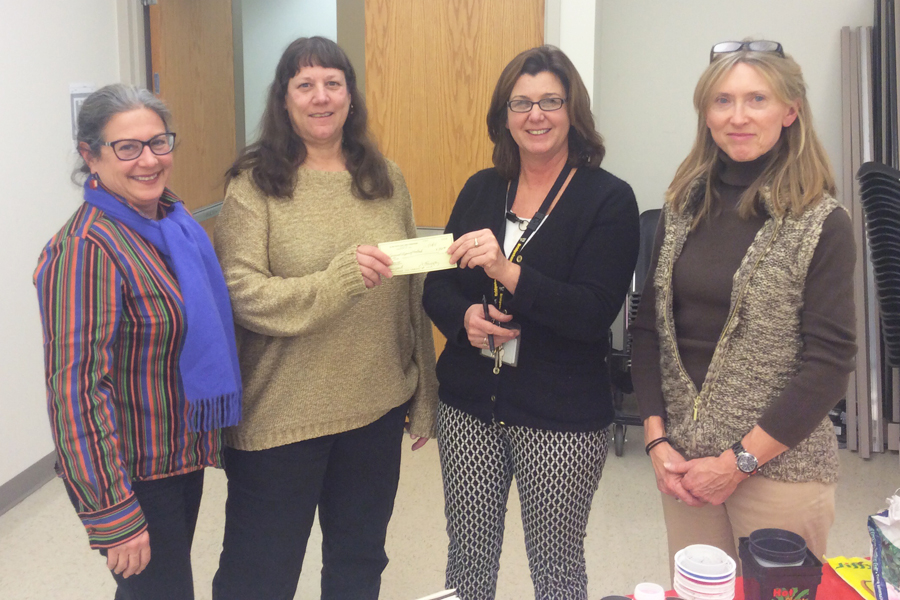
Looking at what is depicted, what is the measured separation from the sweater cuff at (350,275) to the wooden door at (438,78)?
80.7 inches

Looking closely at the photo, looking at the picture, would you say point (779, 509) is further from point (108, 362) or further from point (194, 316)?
point (108, 362)

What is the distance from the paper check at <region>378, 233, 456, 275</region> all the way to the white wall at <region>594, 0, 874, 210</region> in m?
2.44

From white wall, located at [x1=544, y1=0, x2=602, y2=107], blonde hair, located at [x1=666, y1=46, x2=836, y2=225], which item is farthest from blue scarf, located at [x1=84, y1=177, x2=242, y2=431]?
white wall, located at [x1=544, y1=0, x2=602, y2=107]

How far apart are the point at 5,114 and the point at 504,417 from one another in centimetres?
249

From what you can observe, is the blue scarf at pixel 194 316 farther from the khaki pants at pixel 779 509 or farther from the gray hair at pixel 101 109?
the khaki pants at pixel 779 509

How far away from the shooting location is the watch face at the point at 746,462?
1441 millimetres

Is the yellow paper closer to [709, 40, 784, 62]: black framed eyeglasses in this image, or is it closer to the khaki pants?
the khaki pants

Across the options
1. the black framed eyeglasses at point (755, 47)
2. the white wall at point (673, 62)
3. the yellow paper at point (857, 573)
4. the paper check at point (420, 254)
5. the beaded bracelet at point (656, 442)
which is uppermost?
the white wall at point (673, 62)

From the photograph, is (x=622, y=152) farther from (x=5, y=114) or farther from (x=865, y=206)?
(x=5, y=114)

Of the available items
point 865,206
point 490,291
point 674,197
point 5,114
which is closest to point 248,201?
point 490,291

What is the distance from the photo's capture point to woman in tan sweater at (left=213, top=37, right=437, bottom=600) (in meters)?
1.71

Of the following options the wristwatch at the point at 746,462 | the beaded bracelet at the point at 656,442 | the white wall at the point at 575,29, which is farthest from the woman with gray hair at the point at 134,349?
the white wall at the point at 575,29

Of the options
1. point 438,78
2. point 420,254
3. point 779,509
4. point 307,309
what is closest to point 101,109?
point 307,309

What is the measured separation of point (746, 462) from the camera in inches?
56.9
